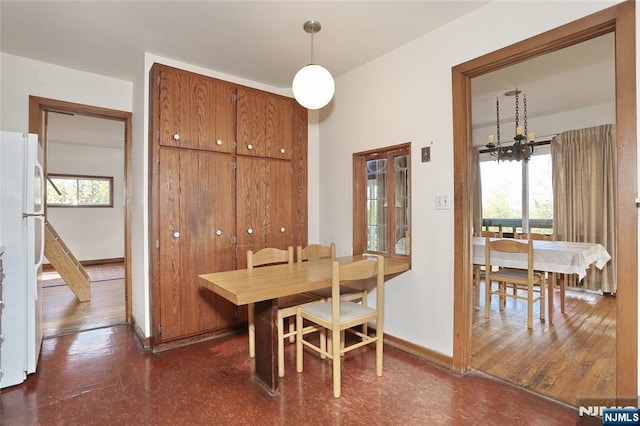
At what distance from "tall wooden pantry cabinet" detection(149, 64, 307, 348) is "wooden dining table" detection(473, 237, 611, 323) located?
2.25 metres

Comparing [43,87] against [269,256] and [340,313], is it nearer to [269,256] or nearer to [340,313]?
[269,256]

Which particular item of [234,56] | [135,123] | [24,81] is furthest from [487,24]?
[24,81]

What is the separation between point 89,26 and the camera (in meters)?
2.38

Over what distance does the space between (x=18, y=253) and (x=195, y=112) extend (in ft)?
5.35

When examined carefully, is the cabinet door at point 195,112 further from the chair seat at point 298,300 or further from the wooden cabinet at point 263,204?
the chair seat at point 298,300

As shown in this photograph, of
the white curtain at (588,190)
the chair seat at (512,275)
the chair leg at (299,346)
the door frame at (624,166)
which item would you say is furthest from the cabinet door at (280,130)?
the white curtain at (588,190)

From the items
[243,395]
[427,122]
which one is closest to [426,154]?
[427,122]

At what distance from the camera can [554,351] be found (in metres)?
2.66

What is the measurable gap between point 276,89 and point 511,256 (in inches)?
127

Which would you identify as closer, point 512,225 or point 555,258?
point 555,258

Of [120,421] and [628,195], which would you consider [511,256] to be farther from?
[120,421]

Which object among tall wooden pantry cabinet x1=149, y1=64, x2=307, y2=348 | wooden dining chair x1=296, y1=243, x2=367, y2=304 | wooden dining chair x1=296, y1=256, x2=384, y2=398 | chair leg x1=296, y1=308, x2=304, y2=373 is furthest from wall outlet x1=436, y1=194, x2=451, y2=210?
tall wooden pantry cabinet x1=149, y1=64, x2=307, y2=348

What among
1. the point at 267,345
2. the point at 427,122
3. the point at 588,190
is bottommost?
the point at 267,345

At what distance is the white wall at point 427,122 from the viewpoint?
86.0 inches
